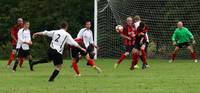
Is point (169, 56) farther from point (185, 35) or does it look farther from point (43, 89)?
point (43, 89)

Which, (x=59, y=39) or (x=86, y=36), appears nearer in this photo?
(x=59, y=39)

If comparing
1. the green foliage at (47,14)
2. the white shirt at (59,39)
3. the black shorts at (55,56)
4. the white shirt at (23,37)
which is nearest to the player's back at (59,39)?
the white shirt at (59,39)

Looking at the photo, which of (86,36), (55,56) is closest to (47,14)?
(86,36)

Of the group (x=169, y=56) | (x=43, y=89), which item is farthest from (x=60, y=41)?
(x=169, y=56)

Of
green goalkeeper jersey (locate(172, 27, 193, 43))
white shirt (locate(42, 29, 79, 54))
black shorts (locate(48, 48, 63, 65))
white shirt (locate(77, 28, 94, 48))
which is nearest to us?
black shorts (locate(48, 48, 63, 65))

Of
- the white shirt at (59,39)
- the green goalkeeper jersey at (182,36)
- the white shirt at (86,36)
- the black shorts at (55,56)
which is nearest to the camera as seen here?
the black shorts at (55,56)

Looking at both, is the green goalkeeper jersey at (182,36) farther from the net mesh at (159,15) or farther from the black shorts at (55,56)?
the black shorts at (55,56)

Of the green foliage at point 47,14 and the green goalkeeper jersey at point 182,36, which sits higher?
the green goalkeeper jersey at point 182,36

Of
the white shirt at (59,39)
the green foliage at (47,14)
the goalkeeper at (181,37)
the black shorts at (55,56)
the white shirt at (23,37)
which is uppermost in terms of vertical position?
the white shirt at (59,39)

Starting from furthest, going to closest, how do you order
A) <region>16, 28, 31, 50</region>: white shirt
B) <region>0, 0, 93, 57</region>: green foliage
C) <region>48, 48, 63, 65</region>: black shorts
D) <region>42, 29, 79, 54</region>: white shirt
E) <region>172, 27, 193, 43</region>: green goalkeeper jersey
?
<region>0, 0, 93, 57</region>: green foliage, <region>172, 27, 193, 43</region>: green goalkeeper jersey, <region>16, 28, 31, 50</region>: white shirt, <region>42, 29, 79, 54</region>: white shirt, <region>48, 48, 63, 65</region>: black shorts

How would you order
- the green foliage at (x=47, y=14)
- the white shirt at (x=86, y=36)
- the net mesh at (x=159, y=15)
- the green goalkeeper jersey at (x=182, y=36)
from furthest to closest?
the green foliage at (x=47, y=14), the net mesh at (x=159, y=15), the green goalkeeper jersey at (x=182, y=36), the white shirt at (x=86, y=36)

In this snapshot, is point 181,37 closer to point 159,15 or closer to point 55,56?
point 159,15

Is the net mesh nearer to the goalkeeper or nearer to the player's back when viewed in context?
the goalkeeper

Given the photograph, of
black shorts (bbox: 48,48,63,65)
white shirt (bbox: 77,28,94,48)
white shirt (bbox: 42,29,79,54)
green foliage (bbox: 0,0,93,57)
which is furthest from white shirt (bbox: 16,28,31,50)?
green foliage (bbox: 0,0,93,57)
